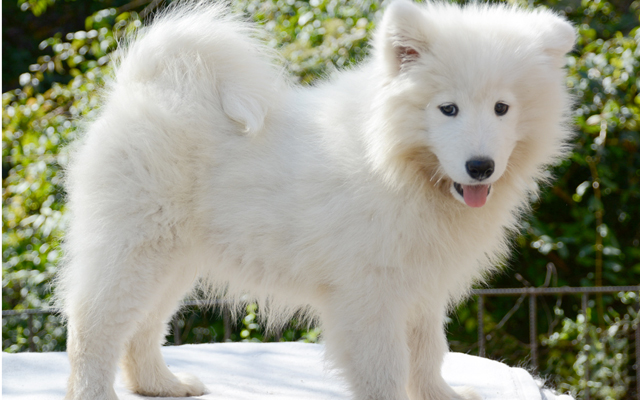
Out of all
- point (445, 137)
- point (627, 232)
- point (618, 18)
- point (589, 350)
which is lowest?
point (589, 350)

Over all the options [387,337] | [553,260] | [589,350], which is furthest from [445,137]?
[553,260]

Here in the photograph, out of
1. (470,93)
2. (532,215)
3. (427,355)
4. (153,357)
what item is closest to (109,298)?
(153,357)

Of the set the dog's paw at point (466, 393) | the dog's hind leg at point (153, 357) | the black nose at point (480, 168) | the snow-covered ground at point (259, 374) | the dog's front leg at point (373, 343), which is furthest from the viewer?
the snow-covered ground at point (259, 374)

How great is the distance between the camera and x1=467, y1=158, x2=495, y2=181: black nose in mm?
2660

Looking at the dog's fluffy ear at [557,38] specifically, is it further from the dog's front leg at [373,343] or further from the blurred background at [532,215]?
the blurred background at [532,215]

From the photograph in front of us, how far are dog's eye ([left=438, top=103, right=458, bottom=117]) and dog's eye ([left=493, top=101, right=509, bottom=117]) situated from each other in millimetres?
162

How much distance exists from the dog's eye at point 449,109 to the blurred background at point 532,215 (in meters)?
2.87

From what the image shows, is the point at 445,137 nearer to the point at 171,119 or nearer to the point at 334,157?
the point at 334,157

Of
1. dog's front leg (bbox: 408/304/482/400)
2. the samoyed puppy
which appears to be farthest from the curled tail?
dog's front leg (bbox: 408/304/482/400)

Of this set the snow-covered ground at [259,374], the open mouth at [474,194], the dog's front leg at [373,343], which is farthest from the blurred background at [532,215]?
the open mouth at [474,194]

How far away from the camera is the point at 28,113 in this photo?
6773 millimetres

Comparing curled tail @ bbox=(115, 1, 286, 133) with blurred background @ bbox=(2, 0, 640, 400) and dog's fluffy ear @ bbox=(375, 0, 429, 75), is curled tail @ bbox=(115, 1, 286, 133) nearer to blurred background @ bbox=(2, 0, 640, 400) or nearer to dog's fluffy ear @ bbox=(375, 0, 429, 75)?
dog's fluffy ear @ bbox=(375, 0, 429, 75)

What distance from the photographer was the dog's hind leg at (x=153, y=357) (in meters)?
3.76

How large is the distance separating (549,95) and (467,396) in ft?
5.39
